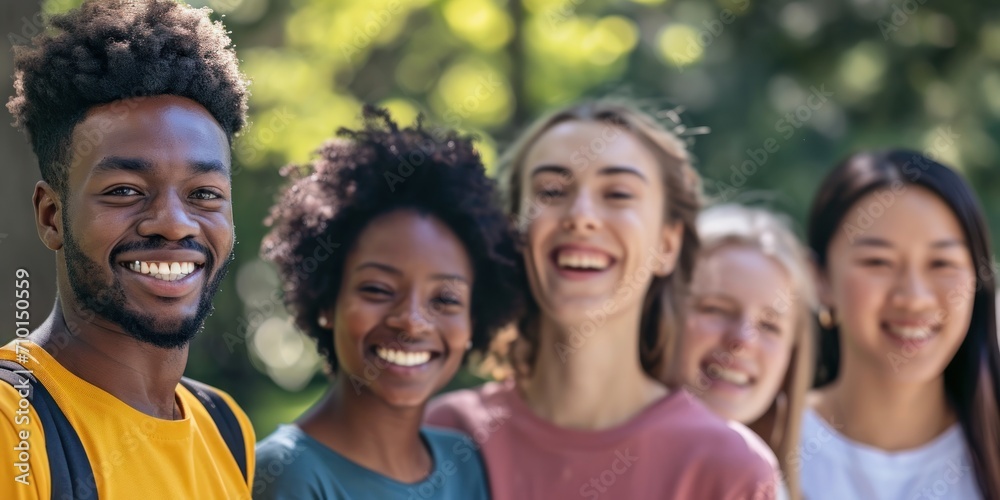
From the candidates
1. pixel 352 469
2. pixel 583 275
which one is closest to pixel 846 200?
pixel 583 275

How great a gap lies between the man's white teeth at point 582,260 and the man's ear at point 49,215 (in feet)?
5.41

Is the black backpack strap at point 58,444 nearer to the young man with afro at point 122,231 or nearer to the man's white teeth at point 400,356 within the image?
the young man with afro at point 122,231

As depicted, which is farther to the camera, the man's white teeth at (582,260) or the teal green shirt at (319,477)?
the man's white teeth at (582,260)

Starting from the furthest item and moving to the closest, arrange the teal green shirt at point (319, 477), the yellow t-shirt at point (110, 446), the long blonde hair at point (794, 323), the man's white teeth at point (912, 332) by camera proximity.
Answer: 1. the long blonde hair at point (794, 323)
2. the man's white teeth at point (912, 332)
3. the teal green shirt at point (319, 477)
4. the yellow t-shirt at point (110, 446)

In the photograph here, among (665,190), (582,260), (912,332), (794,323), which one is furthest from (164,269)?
(912,332)

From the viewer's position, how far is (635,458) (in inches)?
139

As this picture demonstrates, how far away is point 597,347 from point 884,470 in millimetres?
1309

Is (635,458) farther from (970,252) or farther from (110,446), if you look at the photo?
(110,446)

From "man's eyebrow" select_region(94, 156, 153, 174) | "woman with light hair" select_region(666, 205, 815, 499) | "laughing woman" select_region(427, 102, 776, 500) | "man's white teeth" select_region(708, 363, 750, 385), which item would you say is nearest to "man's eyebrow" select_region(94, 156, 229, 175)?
"man's eyebrow" select_region(94, 156, 153, 174)

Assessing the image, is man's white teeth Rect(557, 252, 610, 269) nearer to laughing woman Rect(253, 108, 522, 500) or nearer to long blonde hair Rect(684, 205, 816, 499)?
laughing woman Rect(253, 108, 522, 500)

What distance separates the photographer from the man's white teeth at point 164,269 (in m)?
2.33

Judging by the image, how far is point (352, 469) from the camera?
10.1 feet

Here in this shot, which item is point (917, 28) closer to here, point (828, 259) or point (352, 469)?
point (828, 259)

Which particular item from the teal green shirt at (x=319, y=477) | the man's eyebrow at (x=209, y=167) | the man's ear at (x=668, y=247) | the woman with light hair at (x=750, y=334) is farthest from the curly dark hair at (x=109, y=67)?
the woman with light hair at (x=750, y=334)
